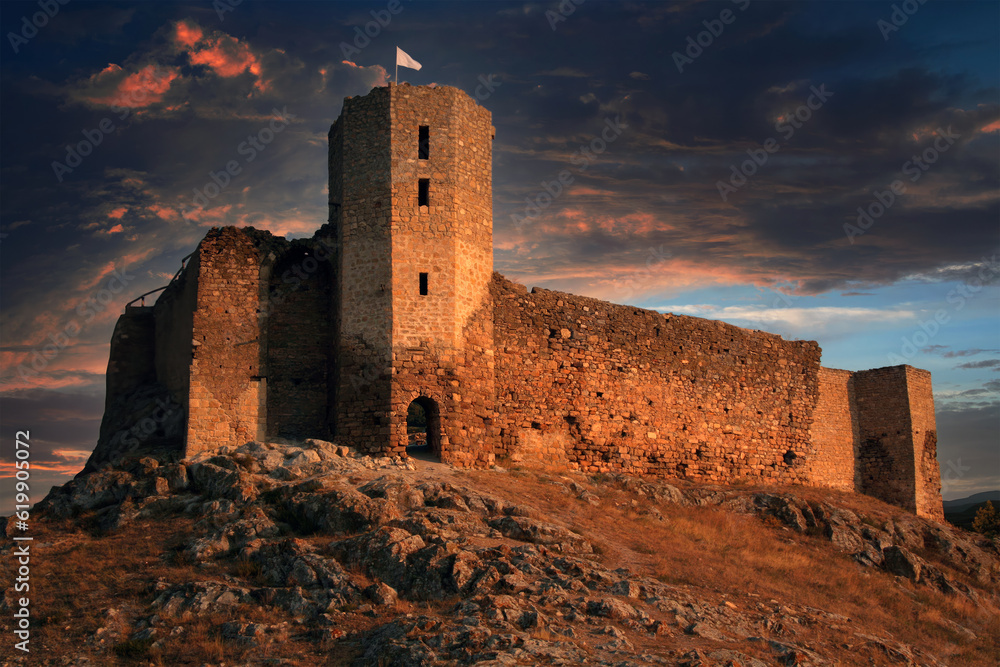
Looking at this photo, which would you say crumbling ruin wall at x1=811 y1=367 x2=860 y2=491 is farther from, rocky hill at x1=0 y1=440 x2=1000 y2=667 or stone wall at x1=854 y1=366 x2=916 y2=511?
rocky hill at x1=0 y1=440 x2=1000 y2=667

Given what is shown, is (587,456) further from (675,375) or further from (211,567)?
(211,567)

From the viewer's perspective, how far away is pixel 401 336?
20.9m

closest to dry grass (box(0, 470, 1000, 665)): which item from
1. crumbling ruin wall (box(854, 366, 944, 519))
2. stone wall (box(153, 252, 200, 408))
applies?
stone wall (box(153, 252, 200, 408))

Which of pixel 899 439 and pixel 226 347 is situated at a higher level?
pixel 226 347

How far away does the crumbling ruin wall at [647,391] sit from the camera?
76.7 ft

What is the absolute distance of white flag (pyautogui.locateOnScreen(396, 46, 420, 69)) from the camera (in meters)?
22.2

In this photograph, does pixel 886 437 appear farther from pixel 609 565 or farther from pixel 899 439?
pixel 609 565

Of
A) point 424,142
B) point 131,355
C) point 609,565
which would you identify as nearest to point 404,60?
point 424,142

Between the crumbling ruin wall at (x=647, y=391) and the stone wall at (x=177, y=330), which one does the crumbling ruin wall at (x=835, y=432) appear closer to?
the crumbling ruin wall at (x=647, y=391)

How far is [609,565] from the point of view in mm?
16234

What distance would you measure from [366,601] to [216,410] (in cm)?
846

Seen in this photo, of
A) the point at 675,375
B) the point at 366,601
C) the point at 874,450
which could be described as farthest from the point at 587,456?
the point at 874,450

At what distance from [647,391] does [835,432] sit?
948 centimetres

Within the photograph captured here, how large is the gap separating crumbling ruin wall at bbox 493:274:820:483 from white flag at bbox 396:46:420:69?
5.91 meters
